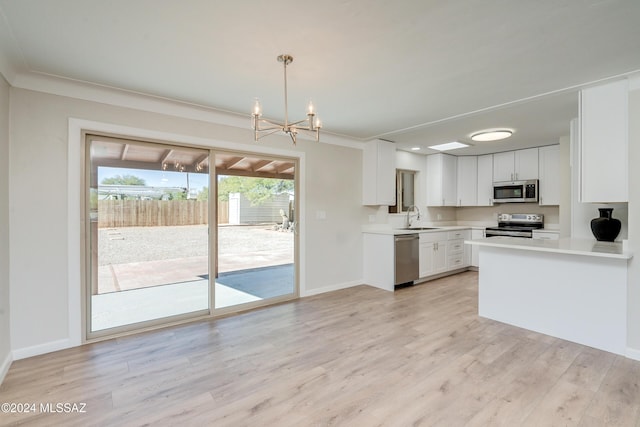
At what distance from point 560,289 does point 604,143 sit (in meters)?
1.44

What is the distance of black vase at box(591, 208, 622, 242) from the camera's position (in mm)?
3290

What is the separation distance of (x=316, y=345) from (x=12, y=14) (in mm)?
3189

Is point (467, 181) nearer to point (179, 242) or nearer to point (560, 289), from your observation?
point (560, 289)

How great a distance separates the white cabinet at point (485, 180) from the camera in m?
6.19

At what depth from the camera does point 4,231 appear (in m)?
2.40

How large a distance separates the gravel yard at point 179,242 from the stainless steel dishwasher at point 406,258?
168 centimetres

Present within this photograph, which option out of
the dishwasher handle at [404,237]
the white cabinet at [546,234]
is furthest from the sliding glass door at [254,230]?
the white cabinet at [546,234]

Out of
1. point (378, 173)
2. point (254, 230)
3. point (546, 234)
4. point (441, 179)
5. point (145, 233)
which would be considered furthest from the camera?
point (441, 179)

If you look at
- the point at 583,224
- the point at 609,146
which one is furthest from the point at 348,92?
the point at 583,224

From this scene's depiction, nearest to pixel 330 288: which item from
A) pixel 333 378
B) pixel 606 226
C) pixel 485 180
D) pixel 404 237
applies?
pixel 404 237

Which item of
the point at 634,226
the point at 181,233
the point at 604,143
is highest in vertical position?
the point at 604,143

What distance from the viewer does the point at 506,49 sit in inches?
87.7

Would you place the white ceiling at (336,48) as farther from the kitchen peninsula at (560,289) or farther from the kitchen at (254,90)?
the kitchen peninsula at (560,289)

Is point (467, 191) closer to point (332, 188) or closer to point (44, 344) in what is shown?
point (332, 188)
